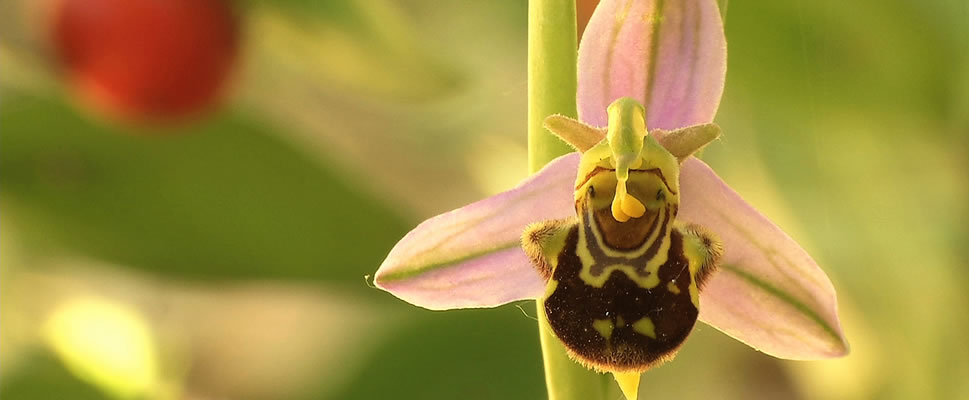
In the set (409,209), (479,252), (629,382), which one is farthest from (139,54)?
(629,382)

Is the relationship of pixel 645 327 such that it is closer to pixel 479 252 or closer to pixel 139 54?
pixel 479 252

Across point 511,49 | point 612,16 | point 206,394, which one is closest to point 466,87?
point 511,49

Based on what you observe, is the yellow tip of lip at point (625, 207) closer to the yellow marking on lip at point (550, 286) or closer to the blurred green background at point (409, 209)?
the yellow marking on lip at point (550, 286)

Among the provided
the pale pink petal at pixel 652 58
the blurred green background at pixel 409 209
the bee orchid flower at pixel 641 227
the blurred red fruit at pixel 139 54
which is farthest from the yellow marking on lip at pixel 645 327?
the blurred red fruit at pixel 139 54

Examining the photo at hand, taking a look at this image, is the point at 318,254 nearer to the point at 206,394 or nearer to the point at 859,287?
the point at 859,287

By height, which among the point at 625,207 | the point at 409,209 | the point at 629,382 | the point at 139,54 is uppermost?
Answer: the point at 139,54

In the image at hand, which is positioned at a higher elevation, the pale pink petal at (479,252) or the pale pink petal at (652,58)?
the pale pink petal at (652,58)

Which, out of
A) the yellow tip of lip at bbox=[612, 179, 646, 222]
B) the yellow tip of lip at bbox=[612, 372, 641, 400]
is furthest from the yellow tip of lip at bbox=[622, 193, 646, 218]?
the yellow tip of lip at bbox=[612, 372, 641, 400]
